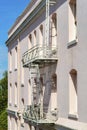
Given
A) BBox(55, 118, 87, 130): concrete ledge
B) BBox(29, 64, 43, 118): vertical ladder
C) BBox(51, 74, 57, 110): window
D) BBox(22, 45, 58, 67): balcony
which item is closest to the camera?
BBox(55, 118, 87, 130): concrete ledge

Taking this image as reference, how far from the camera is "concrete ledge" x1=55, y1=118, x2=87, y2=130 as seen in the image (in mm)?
20366

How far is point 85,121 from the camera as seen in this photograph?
20406mm

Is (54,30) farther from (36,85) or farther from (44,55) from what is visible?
(36,85)

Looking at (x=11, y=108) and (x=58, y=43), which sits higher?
(x=58, y=43)

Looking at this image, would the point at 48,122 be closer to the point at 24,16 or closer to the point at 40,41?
the point at 40,41

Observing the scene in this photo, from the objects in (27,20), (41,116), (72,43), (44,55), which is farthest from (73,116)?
(27,20)

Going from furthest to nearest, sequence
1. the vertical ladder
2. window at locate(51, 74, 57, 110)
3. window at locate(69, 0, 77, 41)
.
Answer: the vertical ladder
window at locate(51, 74, 57, 110)
window at locate(69, 0, 77, 41)

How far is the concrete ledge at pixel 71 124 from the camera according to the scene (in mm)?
20366

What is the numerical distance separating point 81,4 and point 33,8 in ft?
35.9

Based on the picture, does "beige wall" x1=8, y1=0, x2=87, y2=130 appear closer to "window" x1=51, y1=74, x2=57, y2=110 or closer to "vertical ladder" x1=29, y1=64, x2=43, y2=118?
"window" x1=51, y1=74, x2=57, y2=110

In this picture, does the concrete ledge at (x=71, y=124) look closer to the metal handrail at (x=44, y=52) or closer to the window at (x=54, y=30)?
the metal handrail at (x=44, y=52)

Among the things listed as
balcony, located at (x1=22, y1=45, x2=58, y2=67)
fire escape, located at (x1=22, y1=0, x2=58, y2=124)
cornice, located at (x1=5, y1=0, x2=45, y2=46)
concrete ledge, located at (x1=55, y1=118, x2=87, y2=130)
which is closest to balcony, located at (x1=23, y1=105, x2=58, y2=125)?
fire escape, located at (x1=22, y1=0, x2=58, y2=124)

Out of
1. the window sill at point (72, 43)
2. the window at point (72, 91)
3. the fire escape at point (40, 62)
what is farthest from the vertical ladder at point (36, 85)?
the window sill at point (72, 43)

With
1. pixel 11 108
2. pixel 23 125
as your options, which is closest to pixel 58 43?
pixel 23 125
